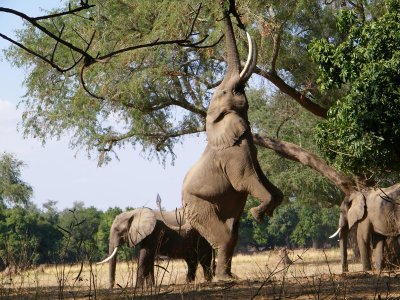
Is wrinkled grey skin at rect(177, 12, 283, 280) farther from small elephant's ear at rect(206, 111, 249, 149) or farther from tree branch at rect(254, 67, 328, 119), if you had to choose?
tree branch at rect(254, 67, 328, 119)

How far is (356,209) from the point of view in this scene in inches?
717

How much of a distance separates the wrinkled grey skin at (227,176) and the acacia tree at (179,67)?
724cm

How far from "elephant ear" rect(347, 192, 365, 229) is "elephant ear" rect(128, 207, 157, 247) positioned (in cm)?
486

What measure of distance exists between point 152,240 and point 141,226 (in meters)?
0.33

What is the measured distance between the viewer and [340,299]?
21.0 ft

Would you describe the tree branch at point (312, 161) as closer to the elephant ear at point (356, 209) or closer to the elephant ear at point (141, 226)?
the elephant ear at point (356, 209)

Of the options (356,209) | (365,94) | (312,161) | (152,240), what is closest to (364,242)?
(356,209)

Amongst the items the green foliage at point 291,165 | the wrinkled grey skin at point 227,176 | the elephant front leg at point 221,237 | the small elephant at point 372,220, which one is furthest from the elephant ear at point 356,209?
Answer: the green foliage at point 291,165

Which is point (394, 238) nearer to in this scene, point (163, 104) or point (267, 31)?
point (267, 31)

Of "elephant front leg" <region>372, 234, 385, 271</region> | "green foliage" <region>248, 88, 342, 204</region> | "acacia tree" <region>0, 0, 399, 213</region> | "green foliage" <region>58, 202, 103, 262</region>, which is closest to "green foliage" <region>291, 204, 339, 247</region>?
"green foliage" <region>248, 88, 342, 204</region>

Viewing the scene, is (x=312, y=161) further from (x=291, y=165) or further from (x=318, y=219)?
(x=318, y=219)

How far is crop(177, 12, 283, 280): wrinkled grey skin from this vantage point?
11258 mm

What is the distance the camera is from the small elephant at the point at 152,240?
45.1 ft

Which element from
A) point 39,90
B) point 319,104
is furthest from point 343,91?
point 39,90
